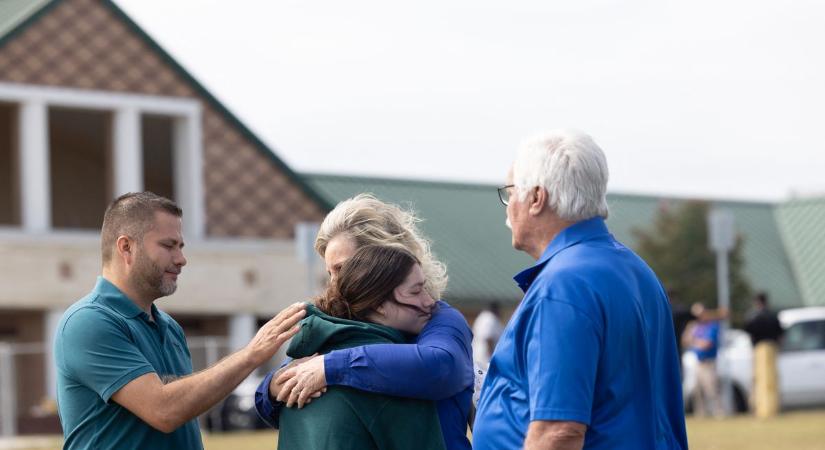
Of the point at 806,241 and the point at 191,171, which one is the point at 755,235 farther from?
the point at 191,171

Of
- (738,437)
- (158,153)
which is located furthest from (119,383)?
(158,153)

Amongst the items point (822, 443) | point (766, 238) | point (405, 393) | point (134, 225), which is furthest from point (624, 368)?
point (766, 238)

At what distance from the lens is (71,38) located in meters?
30.9

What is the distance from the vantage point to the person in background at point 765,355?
23609mm

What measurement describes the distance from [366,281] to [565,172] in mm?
637

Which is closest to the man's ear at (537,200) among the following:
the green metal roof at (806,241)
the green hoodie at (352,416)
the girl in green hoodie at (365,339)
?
the girl in green hoodie at (365,339)

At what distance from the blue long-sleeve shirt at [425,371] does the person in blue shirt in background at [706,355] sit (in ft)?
61.9

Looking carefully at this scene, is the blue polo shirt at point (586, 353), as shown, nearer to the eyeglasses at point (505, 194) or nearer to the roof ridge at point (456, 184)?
the eyeglasses at point (505, 194)

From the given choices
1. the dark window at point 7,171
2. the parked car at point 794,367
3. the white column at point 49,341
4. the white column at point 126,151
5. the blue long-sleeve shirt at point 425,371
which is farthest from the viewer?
the dark window at point 7,171

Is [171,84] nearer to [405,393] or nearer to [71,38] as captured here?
[71,38]

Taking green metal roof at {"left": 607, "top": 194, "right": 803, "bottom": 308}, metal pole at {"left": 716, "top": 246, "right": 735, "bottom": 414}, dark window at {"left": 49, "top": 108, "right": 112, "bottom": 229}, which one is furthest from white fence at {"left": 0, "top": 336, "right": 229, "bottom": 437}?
green metal roof at {"left": 607, "top": 194, "right": 803, "bottom": 308}

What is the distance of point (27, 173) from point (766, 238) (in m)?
25.4

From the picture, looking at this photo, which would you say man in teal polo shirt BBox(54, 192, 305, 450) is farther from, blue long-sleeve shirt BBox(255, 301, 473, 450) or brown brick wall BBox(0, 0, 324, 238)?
brown brick wall BBox(0, 0, 324, 238)

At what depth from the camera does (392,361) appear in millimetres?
4430
